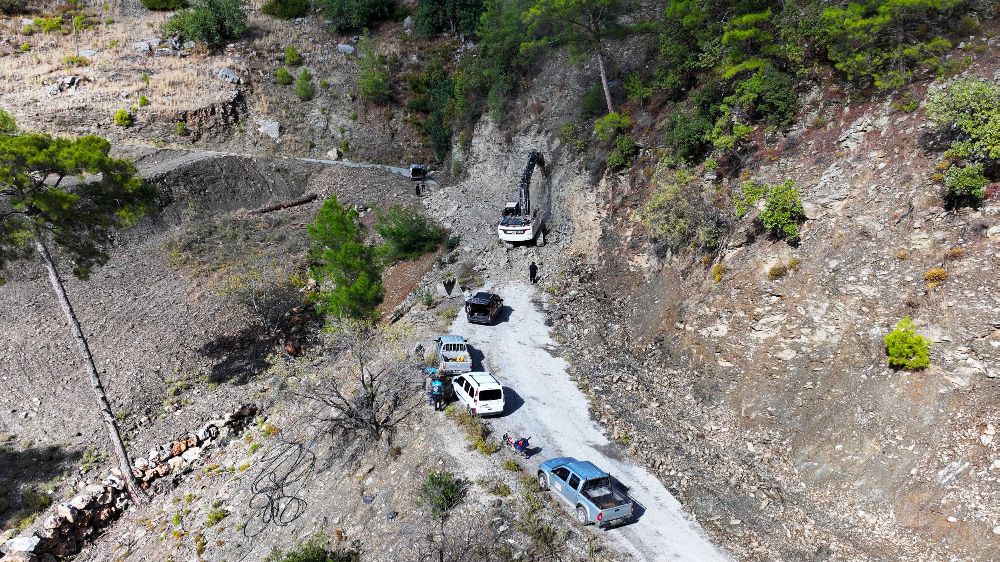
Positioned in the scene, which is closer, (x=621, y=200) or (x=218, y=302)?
(x=621, y=200)

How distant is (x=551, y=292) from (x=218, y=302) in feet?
71.3

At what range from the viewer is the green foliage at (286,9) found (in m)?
75.9

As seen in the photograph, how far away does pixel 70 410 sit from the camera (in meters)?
32.2

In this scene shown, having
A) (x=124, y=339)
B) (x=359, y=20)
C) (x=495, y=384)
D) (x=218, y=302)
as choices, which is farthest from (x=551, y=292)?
(x=359, y=20)

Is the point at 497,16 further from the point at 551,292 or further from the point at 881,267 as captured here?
the point at 881,267

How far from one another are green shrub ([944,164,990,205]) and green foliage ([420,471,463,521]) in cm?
1897

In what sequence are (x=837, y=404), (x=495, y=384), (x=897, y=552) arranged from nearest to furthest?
(x=897, y=552), (x=837, y=404), (x=495, y=384)

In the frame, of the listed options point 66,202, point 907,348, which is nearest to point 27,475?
point 66,202

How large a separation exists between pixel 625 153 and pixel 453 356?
A: 682 inches

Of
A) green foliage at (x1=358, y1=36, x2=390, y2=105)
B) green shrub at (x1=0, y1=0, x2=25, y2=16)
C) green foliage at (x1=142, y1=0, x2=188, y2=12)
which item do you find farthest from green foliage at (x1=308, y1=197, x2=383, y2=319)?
green shrub at (x1=0, y1=0, x2=25, y2=16)

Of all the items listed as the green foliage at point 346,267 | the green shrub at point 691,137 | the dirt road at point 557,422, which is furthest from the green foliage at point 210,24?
the green shrub at point 691,137

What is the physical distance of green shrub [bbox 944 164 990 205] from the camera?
66.2ft

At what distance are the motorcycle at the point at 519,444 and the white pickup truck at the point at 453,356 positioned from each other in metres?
4.24

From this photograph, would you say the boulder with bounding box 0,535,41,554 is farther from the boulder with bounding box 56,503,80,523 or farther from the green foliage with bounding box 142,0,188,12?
the green foliage with bounding box 142,0,188,12
